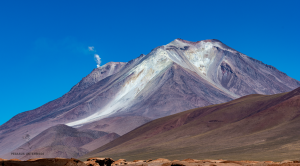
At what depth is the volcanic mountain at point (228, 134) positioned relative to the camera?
54828mm

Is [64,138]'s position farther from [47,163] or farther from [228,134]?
[47,163]

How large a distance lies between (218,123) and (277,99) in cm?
1627

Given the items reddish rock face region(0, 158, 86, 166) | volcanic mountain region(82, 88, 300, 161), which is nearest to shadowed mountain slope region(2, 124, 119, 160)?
volcanic mountain region(82, 88, 300, 161)

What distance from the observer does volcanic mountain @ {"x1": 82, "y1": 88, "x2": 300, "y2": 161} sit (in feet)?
180

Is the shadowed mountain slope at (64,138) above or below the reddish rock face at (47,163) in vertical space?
above

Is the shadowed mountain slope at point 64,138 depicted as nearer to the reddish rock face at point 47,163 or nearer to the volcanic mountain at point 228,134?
the volcanic mountain at point 228,134

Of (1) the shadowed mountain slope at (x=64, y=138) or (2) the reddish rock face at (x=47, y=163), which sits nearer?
(2) the reddish rock face at (x=47, y=163)

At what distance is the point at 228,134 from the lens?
73625 mm

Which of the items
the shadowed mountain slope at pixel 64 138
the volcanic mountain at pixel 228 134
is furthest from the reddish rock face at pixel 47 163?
the shadowed mountain slope at pixel 64 138

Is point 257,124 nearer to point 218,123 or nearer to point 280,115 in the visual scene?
point 280,115

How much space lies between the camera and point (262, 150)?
53.6 meters

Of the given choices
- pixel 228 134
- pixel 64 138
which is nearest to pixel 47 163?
pixel 228 134

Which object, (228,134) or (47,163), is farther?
(228,134)

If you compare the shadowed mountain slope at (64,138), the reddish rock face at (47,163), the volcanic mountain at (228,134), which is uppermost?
the shadowed mountain slope at (64,138)
